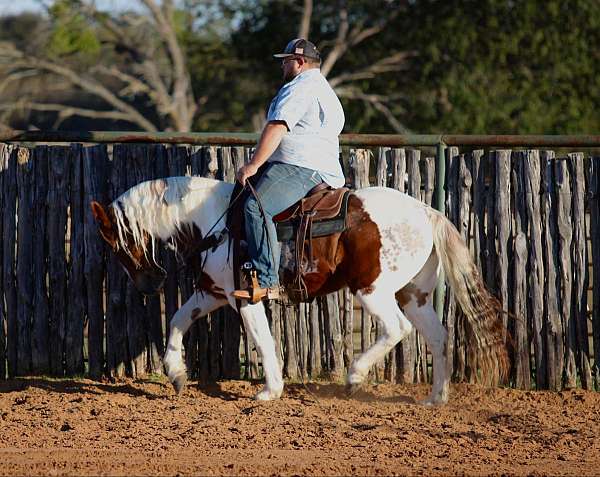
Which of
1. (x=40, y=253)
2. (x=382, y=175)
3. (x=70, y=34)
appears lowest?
(x=40, y=253)

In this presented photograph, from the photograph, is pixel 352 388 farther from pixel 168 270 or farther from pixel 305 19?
pixel 305 19

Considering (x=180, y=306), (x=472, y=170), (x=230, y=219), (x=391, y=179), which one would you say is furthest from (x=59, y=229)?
(x=472, y=170)

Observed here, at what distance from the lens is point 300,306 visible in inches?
310

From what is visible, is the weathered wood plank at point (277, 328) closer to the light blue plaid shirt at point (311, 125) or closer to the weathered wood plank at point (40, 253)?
the light blue plaid shirt at point (311, 125)

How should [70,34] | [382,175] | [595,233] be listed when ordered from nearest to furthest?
1. [595,233]
2. [382,175]
3. [70,34]

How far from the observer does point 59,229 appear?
7.96 meters

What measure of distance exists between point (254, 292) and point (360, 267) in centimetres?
80

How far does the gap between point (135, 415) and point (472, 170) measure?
3331 millimetres

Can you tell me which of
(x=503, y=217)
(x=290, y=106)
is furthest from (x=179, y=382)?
(x=503, y=217)

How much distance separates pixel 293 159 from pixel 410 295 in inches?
55.6

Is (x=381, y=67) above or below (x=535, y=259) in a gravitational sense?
above

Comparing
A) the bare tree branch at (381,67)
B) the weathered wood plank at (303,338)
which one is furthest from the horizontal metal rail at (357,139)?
the bare tree branch at (381,67)

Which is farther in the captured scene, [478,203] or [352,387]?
[478,203]

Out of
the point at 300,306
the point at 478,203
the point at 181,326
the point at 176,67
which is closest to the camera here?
the point at 181,326
